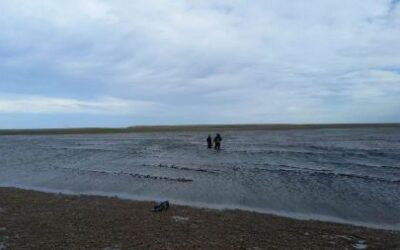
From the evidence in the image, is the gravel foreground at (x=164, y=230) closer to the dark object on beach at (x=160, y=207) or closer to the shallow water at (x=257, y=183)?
the dark object on beach at (x=160, y=207)

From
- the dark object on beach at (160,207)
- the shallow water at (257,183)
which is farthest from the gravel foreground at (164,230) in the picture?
the shallow water at (257,183)

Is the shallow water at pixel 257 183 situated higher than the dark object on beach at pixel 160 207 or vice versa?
the dark object on beach at pixel 160 207

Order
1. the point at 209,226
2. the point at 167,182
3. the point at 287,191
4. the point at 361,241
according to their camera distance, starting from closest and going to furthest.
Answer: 1. the point at 361,241
2. the point at 209,226
3. the point at 287,191
4. the point at 167,182

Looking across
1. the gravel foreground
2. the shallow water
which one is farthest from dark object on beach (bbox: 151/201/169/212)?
the shallow water

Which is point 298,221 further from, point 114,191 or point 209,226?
point 114,191

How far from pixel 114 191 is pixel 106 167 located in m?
10.8

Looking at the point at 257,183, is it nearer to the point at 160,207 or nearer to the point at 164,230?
the point at 160,207

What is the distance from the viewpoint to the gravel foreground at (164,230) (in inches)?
411

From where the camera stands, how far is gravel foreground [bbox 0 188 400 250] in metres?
10.4

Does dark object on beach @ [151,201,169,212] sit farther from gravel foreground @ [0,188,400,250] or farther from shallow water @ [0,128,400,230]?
shallow water @ [0,128,400,230]

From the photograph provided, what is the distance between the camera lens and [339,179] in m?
23.7

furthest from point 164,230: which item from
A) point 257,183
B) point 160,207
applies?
point 257,183

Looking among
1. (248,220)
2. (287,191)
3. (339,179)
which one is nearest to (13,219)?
(248,220)

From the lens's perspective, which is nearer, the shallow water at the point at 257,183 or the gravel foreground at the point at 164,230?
the gravel foreground at the point at 164,230
